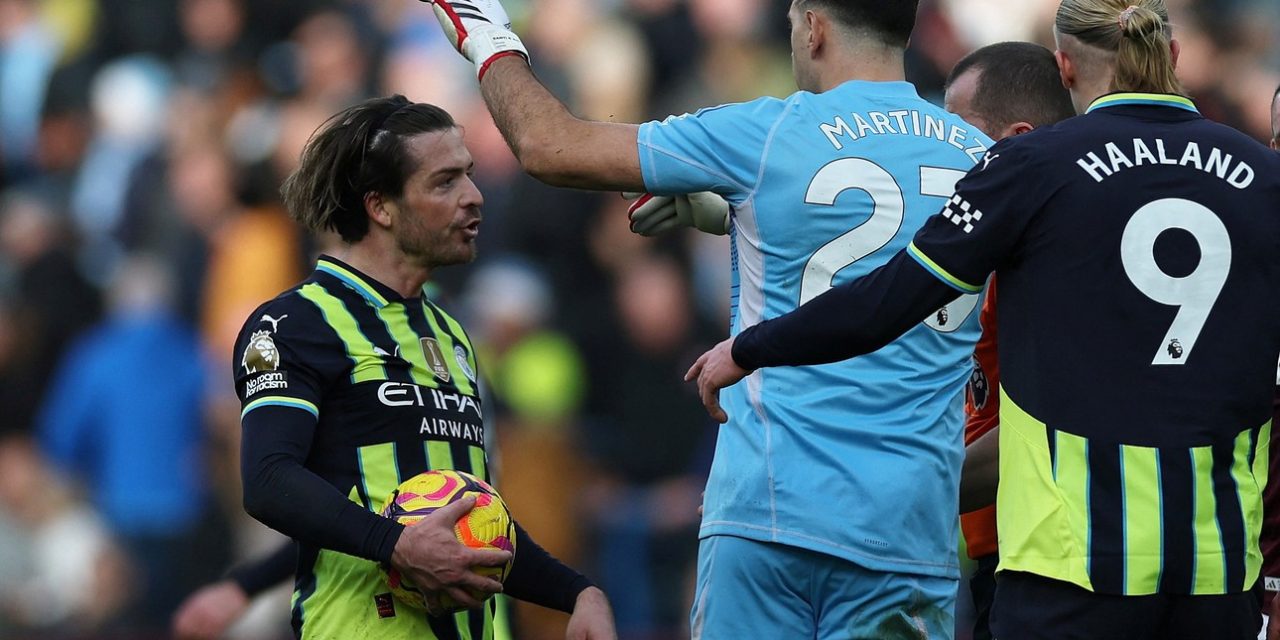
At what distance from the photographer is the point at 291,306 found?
4461 mm

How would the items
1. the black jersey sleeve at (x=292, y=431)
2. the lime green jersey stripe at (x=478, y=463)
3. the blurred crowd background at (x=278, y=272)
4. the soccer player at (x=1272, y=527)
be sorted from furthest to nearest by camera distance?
the blurred crowd background at (x=278, y=272) → the soccer player at (x=1272, y=527) → the lime green jersey stripe at (x=478, y=463) → the black jersey sleeve at (x=292, y=431)

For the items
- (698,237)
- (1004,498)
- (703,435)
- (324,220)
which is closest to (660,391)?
(703,435)

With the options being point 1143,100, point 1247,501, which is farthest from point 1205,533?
point 1143,100

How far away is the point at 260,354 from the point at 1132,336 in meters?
2.08

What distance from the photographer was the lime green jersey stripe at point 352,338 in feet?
14.5

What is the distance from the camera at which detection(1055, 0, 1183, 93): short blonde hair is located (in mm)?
3934

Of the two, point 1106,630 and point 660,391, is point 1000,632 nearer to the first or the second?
point 1106,630

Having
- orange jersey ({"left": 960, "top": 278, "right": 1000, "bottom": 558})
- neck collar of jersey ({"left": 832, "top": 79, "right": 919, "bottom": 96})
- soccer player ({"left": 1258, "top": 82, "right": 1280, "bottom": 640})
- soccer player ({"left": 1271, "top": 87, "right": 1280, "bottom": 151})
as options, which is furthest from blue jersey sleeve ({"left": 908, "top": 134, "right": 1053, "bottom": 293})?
soccer player ({"left": 1271, "top": 87, "right": 1280, "bottom": 151})

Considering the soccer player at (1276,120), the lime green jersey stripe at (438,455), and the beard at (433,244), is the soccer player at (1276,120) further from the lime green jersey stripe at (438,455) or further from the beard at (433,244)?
the lime green jersey stripe at (438,455)

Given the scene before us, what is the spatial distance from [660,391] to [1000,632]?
631 centimetres

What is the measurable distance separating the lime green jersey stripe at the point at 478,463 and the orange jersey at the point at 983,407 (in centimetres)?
141

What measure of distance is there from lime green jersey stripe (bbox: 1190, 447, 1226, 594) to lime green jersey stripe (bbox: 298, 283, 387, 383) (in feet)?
6.54

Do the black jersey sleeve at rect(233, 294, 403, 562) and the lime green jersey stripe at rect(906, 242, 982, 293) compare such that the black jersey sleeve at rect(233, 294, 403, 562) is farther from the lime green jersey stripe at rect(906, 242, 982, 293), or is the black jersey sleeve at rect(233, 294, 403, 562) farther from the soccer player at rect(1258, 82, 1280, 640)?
the soccer player at rect(1258, 82, 1280, 640)

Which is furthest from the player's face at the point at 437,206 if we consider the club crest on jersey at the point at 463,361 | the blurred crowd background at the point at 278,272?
the blurred crowd background at the point at 278,272
